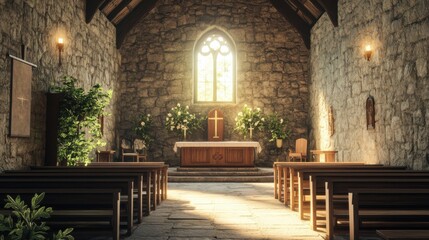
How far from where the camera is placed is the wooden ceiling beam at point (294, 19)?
11.0 metres

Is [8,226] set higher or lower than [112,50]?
lower

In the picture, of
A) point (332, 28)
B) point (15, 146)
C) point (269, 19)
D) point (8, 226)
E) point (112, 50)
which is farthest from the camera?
point (269, 19)

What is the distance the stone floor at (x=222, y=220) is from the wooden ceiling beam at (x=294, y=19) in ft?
21.0

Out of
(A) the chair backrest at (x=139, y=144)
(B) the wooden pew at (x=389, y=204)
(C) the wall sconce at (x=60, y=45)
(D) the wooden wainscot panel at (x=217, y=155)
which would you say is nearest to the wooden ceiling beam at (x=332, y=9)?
(D) the wooden wainscot panel at (x=217, y=155)

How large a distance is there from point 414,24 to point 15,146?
17.5ft

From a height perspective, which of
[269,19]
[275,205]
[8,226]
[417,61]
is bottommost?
[275,205]

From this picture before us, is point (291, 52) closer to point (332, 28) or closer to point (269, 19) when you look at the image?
point (269, 19)

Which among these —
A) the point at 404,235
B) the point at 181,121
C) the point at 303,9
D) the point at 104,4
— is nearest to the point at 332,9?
the point at 303,9

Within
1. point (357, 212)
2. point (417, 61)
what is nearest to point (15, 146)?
point (357, 212)

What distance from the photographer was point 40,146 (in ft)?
20.2

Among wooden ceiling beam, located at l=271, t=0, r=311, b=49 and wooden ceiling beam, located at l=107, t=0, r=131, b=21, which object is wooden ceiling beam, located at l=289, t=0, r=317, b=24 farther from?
wooden ceiling beam, located at l=107, t=0, r=131, b=21

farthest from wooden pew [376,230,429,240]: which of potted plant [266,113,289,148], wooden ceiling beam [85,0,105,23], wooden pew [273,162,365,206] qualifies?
potted plant [266,113,289,148]

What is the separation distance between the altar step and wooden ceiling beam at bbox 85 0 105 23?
146 inches

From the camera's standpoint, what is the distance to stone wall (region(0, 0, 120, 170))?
16.5ft
